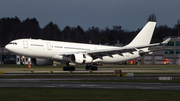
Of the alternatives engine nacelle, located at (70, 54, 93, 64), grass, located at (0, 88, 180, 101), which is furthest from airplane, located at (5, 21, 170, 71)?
grass, located at (0, 88, 180, 101)

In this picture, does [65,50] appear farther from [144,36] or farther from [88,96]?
[88,96]

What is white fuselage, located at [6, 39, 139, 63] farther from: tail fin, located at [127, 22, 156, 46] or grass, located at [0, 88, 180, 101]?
grass, located at [0, 88, 180, 101]

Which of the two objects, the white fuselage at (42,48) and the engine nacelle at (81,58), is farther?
the engine nacelle at (81,58)

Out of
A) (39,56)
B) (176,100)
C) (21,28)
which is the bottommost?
(176,100)

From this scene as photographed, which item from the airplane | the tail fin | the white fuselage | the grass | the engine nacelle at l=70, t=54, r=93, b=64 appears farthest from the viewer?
the tail fin

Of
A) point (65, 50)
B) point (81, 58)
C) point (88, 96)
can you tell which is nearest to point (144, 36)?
point (81, 58)

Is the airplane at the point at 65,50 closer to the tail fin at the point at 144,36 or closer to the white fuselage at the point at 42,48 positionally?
the white fuselage at the point at 42,48

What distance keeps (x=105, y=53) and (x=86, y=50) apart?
346cm

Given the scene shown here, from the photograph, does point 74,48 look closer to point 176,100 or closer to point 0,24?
point 176,100

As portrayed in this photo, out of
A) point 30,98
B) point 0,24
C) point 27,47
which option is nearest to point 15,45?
point 27,47

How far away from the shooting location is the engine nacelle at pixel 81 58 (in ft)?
Result: 161

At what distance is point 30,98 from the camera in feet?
56.5

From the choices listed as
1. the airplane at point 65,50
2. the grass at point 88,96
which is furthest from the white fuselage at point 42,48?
the grass at point 88,96

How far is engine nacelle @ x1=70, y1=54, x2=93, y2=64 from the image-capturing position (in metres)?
49.0
